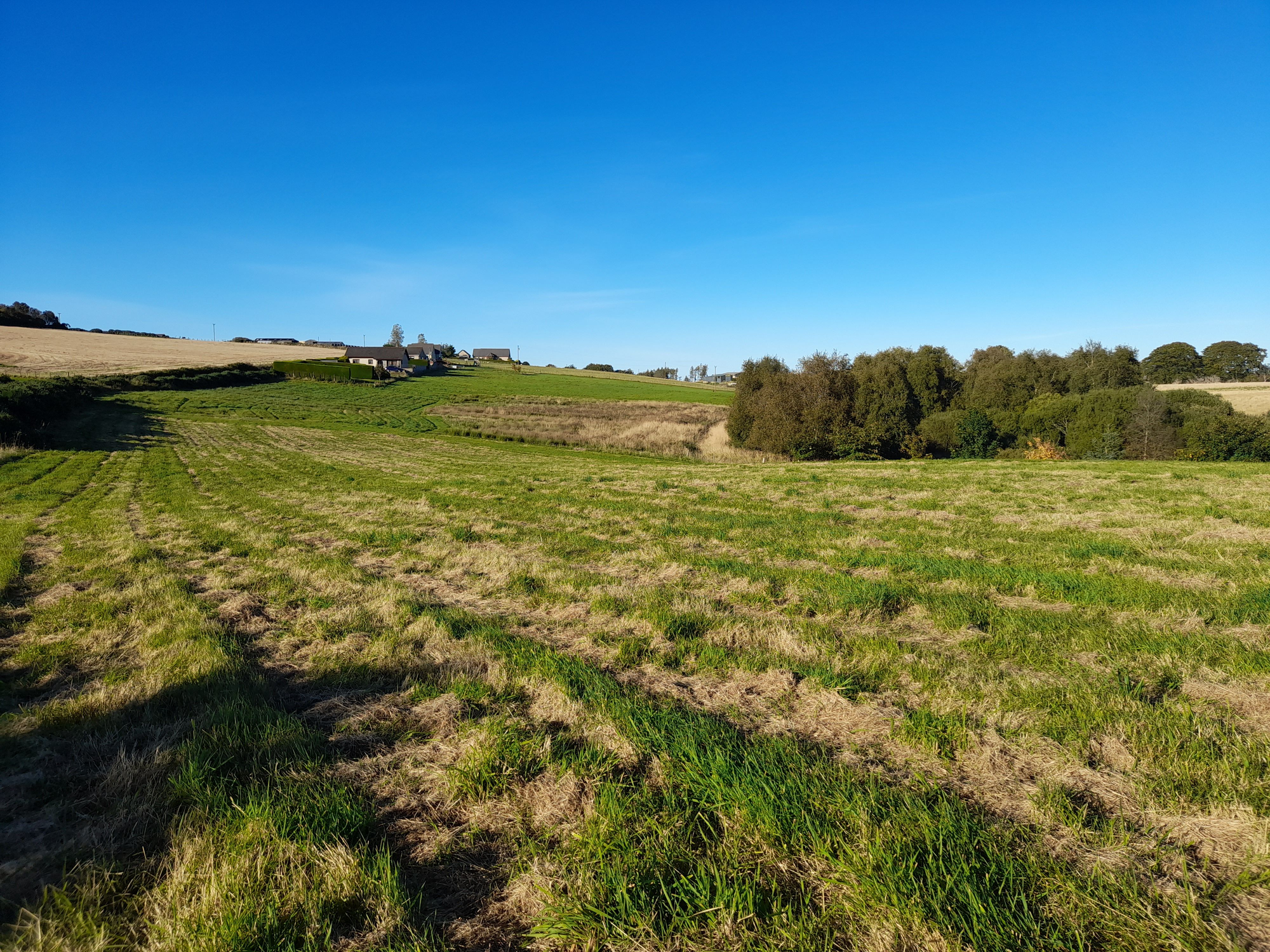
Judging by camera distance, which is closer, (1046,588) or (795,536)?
(1046,588)

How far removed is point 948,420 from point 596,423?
105 ft

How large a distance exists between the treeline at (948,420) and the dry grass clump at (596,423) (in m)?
5.86

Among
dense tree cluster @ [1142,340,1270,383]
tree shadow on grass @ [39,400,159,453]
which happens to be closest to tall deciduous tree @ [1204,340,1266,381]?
dense tree cluster @ [1142,340,1270,383]

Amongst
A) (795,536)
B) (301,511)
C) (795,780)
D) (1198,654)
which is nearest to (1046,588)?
(1198,654)

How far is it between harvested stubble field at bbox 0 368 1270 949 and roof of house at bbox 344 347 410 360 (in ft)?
336

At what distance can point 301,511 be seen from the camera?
14.5 m

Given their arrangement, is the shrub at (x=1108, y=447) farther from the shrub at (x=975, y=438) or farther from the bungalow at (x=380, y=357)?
the bungalow at (x=380, y=357)

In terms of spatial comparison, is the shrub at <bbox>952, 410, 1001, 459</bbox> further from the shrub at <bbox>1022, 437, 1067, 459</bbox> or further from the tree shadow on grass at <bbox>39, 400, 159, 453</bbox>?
the tree shadow on grass at <bbox>39, 400, 159, 453</bbox>

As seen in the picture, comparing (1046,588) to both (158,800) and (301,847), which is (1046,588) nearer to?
(301,847)

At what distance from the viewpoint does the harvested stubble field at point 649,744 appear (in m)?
2.53

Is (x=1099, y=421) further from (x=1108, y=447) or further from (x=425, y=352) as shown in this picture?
(x=425, y=352)

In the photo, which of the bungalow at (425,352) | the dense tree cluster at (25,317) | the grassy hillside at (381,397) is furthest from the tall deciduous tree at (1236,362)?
the dense tree cluster at (25,317)

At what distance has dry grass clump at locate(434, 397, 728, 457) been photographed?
4688cm

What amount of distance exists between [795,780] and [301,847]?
2.73 m
